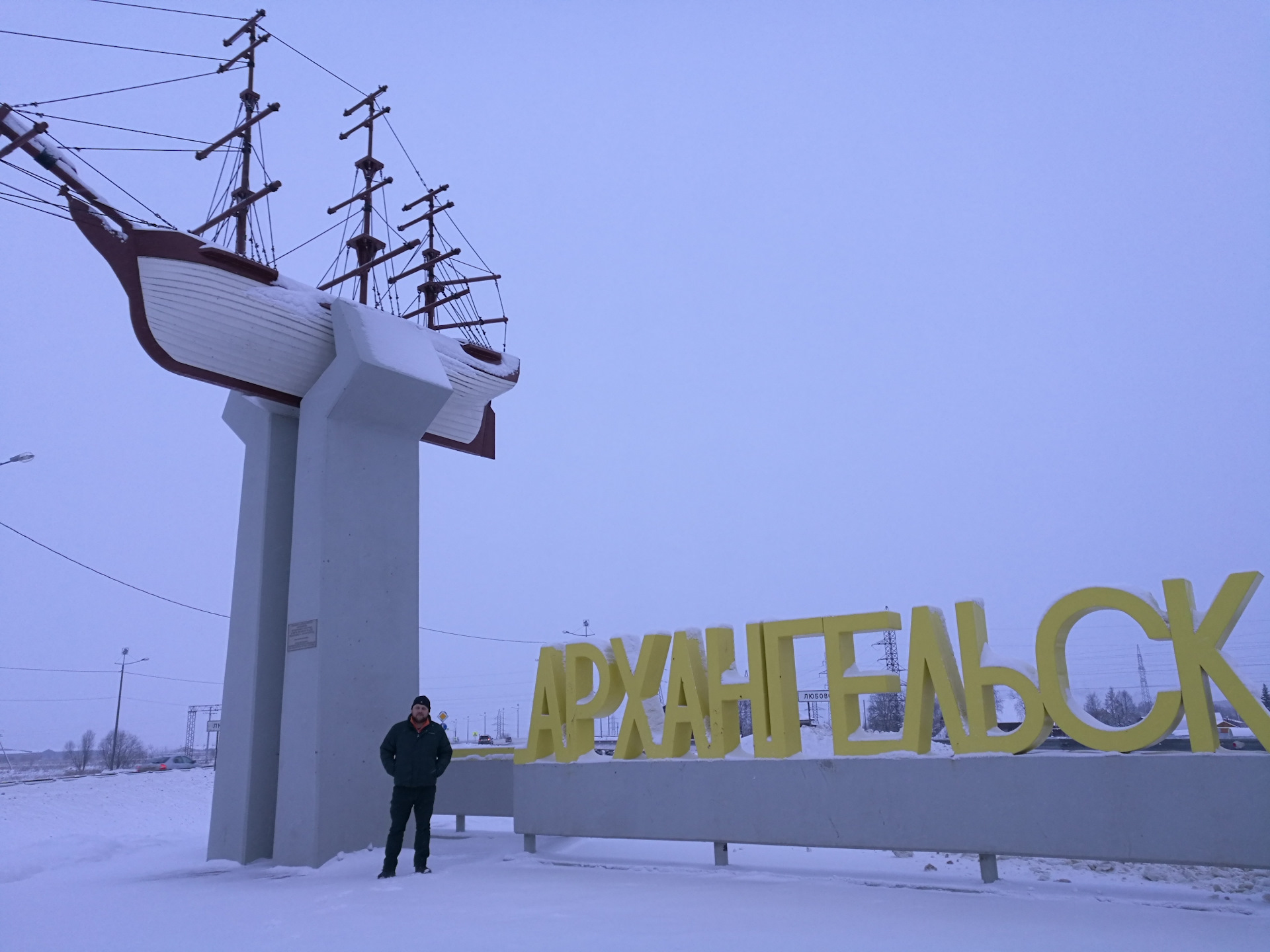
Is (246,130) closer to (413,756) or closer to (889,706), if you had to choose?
(413,756)

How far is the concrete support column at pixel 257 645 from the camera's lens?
11.8 metres

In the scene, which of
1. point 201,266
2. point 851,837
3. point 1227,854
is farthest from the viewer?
point 201,266

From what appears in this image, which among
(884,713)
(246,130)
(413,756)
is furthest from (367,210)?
(884,713)

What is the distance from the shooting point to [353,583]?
11.9 meters

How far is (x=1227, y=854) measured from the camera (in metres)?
6.89

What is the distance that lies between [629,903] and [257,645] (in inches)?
286

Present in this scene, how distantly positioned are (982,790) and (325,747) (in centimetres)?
769

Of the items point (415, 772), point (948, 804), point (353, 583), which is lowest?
point (948, 804)

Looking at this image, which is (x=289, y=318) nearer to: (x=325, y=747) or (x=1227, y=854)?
(x=325, y=747)

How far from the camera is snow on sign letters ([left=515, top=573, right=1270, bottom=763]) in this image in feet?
24.1

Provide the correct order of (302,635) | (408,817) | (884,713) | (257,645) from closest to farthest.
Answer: (408,817) < (302,635) < (257,645) < (884,713)

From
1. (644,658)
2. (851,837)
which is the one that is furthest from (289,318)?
(851,837)

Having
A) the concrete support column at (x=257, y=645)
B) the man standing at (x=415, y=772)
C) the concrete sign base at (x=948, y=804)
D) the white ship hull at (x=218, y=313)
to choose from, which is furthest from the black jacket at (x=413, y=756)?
the white ship hull at (x=218, y=313)

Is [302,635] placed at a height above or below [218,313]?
below
